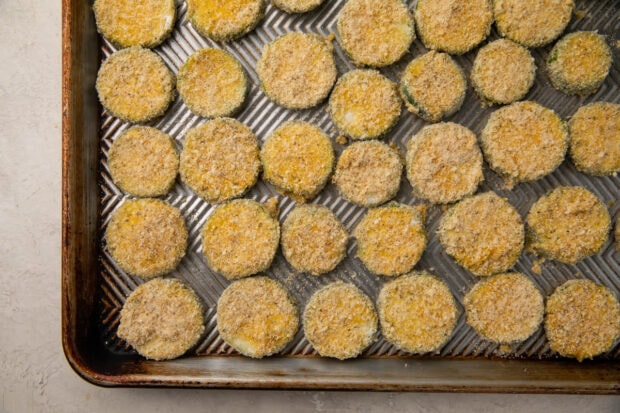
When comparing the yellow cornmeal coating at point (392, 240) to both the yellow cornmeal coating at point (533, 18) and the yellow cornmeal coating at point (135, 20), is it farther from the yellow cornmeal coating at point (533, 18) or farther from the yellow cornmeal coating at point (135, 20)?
the yellow cornmeal coating at point (135, 20)

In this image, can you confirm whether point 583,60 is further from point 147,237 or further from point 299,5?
point 147,237

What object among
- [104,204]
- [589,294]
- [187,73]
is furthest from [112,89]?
[589,294]

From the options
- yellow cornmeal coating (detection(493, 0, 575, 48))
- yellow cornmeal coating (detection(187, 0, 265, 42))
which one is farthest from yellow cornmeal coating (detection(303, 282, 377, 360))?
yellow cornmeal coating (detection(493, 0, 575, 48))

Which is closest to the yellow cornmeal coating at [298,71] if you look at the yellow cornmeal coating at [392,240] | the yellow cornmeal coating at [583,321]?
the yellow cornmeal coating at [392,240]

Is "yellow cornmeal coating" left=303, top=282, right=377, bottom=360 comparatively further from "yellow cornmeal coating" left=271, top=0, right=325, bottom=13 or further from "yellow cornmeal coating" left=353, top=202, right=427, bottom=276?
"yellow cornmeal coating" left=271, top=0, right=325, bottom=13

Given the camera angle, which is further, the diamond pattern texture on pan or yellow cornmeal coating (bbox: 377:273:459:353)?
the diamond pattern texture on pan

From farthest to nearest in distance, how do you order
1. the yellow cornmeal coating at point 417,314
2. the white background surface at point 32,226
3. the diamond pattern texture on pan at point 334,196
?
the white background surface at point 32,226 → the diamond pattern texture on pan at point 334,196 → the yellow cornmeal coating at point 417,314
